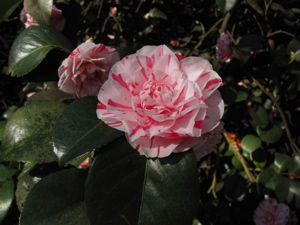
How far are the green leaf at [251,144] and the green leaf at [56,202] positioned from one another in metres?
0.95

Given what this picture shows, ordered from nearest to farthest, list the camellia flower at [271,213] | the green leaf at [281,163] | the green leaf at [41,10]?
the green leaf at [41,10]
the camellia flower at [271,213]
the green leaf at [281,163]

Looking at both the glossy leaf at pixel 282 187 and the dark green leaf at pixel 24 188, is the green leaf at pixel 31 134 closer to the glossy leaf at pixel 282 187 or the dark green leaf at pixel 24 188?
the dark green leaf at pixel 24 188

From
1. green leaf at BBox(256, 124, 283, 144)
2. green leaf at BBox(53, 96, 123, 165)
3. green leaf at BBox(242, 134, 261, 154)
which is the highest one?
green leaf at BBox(53, 96, 123, 165)

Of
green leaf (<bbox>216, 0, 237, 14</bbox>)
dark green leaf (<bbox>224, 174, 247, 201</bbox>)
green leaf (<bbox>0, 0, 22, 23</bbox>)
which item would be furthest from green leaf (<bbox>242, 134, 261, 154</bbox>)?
green leaf (<bbox>0, 0, 22, 23</bbox>)

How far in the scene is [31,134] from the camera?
55 centimetres

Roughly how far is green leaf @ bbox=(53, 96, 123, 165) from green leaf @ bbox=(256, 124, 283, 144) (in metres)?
0.95

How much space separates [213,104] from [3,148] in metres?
0.45

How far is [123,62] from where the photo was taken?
0.49 meters

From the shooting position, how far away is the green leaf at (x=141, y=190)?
0.45 m

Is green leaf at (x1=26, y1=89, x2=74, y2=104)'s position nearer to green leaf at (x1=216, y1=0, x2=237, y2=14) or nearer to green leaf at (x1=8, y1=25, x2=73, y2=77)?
green leaf at (x1=8, y1=25, x2=73, y2=77)

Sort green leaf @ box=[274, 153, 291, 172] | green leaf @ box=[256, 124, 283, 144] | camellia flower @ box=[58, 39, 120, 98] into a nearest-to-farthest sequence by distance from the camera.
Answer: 1. camellia flower @ box=[58, 39, 120, 98]
2. green leaf @ box=[274, 153, 291, 172]
3. green leaf @ box=[256, 124, 283, 144]

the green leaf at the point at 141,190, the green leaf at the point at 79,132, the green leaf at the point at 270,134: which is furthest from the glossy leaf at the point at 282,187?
the green leaf at the point at 79,132

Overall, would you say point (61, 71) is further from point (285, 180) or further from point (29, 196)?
point (285, 180)

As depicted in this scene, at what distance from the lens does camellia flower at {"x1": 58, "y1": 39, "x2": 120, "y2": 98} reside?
0.56 metres
